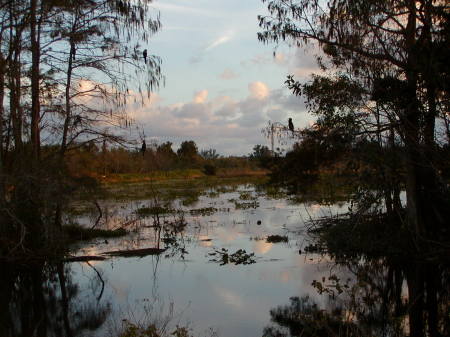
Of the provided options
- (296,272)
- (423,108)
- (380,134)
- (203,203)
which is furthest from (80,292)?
(203,203)

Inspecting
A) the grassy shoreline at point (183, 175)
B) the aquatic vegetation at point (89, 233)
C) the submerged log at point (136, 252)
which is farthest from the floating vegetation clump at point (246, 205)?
the grassy shoreline at point (183, 175)

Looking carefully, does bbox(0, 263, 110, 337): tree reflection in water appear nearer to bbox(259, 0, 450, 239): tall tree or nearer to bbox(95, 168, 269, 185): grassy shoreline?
bbox(259, 0, 450, 239): tall tree

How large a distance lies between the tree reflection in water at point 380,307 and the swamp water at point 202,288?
0.04 m

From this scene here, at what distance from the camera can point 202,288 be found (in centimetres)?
1219

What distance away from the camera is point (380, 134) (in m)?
13.9

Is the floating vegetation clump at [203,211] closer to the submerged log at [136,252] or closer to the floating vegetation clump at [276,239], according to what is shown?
the floating vegetation clump at [276,239]

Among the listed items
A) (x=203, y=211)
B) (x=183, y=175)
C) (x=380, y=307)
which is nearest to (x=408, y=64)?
(x=380, y=307)

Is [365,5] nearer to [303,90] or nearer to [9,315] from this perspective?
[303,90]

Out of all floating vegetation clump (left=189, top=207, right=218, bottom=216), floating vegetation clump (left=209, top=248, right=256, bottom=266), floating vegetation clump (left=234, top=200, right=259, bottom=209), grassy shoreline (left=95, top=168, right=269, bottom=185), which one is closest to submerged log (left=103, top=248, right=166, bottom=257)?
floating vegetation clump (left=209, top=248, right=256, bottom=266)

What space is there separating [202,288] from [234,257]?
2.96 m

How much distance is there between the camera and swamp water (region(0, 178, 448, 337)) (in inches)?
367

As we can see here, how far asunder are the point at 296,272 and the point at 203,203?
1835cm

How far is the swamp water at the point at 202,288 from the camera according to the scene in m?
9.31

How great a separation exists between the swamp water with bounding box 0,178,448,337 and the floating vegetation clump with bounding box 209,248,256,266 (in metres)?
0.03
